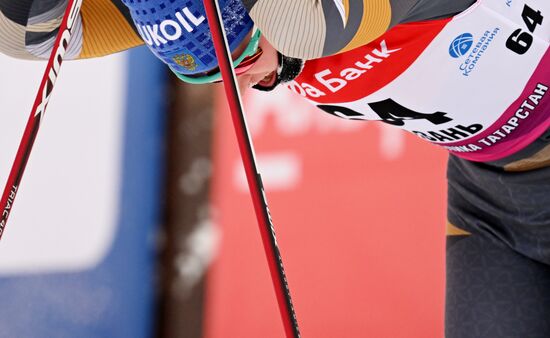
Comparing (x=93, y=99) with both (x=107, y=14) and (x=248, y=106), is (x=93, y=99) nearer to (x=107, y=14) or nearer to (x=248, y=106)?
(x=248, y=106)

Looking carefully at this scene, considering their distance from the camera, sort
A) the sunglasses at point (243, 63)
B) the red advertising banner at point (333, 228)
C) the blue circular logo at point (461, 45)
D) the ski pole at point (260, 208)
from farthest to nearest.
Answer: the red advertising banner at point (333, 228)
the blue circular logo at point (461, 45)
the sunglasses at point (243, 63)
the ski pole at point (260, 208)

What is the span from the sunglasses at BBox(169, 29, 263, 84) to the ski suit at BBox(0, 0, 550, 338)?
0.34 feet

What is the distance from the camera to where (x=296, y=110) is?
204 centimetres

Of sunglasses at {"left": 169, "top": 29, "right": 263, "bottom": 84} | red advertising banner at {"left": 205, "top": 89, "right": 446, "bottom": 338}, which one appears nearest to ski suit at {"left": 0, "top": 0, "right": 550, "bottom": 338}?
sunglasses at {"left": 169, "top": 29, "right": 263, "bottom": 84}

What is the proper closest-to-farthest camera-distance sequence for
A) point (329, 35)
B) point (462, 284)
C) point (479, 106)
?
point (329, 35) → point (479, 106) → point (462, 284)

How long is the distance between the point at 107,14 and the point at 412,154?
1.02 meters

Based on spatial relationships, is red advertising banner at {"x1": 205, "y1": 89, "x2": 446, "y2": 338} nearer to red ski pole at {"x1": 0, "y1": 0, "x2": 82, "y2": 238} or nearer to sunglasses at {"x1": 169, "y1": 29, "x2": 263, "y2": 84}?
sunglasses at {"x1": 169, "y1": 29, "x2": 263, "y2": 84}

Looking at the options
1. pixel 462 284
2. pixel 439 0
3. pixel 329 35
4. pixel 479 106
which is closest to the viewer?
pixel 329 35

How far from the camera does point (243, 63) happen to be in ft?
2.98

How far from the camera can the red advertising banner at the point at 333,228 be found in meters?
1.86

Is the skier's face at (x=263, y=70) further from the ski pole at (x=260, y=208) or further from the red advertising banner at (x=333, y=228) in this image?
the red advertising banner at (x=333, y=228)

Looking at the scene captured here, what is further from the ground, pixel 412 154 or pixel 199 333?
pixel 412 154

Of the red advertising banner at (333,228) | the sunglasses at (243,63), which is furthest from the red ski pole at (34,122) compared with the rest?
the red advertising banner at (333,228)

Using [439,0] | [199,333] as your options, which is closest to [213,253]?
[199,333]
